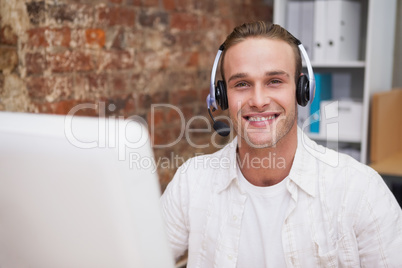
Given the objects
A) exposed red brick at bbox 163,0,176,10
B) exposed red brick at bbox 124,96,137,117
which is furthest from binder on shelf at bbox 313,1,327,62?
exposed red brick at bbox 124,96,137,117

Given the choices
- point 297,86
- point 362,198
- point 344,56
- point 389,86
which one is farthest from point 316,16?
point 362,198

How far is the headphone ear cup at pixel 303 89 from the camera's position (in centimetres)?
143

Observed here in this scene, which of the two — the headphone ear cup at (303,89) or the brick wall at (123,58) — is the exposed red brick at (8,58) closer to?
the brick wall at (123,58)

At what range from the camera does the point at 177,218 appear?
1481 millimetres

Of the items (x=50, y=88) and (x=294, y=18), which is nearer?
(x=50, y=88)

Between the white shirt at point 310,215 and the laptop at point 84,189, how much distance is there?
2.84 feet

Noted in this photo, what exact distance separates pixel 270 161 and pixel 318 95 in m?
1.45

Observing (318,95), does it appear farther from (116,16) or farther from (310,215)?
(310,215)

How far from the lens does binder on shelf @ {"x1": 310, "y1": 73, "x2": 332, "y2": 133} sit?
8.98ft

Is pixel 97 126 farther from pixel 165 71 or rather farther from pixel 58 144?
pixel 165 71

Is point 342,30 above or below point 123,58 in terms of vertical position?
above

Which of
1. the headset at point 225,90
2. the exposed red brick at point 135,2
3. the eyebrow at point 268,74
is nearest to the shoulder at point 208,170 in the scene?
the headset at point 225,90

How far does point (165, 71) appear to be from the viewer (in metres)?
2.31

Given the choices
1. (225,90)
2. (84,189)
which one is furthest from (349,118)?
(84,189)
